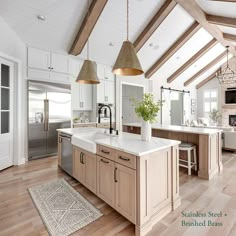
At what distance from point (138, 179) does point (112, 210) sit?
2.66 feet

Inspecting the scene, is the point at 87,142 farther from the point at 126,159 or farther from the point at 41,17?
the point at 41,17

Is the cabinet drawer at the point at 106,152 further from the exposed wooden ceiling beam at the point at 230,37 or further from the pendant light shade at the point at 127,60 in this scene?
the exposed wooden ceiling beam at the point at 230,37

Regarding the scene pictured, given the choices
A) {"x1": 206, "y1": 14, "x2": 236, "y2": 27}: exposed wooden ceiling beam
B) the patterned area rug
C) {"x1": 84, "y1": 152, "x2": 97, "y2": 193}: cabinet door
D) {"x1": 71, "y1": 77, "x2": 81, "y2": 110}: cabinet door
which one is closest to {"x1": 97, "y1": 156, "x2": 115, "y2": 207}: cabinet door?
{"x1": 84, "y1": 152, "x2": 97, "y2": 193}: cabinet door

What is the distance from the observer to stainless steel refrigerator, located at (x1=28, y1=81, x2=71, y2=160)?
431 centimetres

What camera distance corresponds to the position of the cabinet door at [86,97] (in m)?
5.51

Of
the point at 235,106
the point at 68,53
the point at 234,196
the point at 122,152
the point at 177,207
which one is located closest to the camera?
the point at 122,152

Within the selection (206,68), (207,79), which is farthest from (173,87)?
(207,79)

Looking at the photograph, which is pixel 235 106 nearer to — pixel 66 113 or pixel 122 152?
pixel 66 113

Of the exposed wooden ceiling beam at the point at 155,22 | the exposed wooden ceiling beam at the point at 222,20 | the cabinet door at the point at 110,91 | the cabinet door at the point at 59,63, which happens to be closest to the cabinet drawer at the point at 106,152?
the cabinet door at the point at 59,63

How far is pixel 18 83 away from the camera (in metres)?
4.05

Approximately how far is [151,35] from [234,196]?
4.49 metres

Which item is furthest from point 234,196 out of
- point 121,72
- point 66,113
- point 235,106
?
point 235,106

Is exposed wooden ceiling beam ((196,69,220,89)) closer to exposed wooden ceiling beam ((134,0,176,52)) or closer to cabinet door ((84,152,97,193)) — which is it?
exposed wooden ceiling beam ((134,0,176,52))

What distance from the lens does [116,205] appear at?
2027 mm
